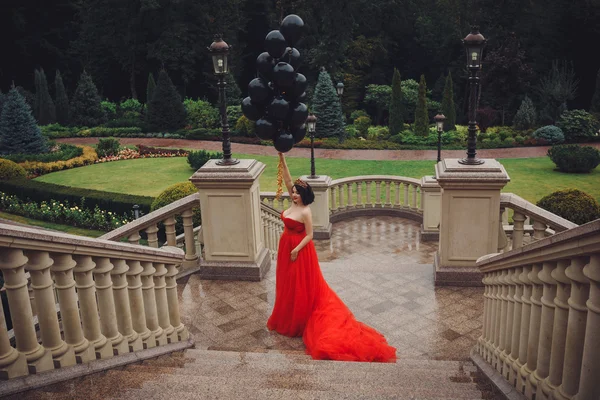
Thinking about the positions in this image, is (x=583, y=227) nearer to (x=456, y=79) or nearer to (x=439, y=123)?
(x=439, y=123)

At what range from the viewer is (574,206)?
1085 cm

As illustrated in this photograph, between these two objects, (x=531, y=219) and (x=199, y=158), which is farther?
(x=199, y=158)

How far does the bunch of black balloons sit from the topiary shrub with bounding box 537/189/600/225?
6681 millimetres

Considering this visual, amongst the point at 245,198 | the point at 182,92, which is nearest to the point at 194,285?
the point at 245,198

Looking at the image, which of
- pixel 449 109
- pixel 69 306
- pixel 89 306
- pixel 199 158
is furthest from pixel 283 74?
pixel 449 109

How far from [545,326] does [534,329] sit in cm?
24

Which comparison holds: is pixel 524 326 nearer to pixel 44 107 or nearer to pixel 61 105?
pixel 61 105

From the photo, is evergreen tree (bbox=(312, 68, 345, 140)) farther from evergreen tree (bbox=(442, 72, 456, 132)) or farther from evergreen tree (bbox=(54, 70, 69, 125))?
evergreen tree (bbox=(54, 70, 69, 125))

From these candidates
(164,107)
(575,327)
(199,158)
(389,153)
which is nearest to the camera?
(575,327)

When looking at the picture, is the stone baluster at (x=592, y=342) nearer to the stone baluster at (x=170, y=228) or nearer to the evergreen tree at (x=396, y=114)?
the stone baluster at (x=170, y=228)

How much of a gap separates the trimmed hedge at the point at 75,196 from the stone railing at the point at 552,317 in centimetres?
1113

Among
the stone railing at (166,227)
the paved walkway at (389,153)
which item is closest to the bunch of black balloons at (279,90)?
the stone railing at (166,227)

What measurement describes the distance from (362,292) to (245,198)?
1.91m

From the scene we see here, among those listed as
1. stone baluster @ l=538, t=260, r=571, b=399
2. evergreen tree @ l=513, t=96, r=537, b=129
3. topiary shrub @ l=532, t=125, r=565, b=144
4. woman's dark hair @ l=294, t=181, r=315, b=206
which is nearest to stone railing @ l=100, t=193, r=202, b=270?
woman's dark hair @ l=294, t=181, r=315, b=206
